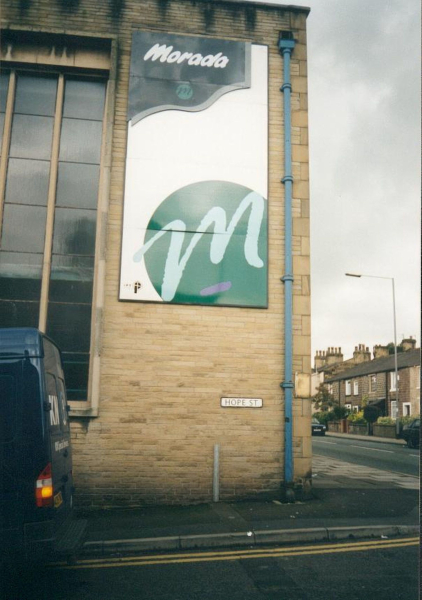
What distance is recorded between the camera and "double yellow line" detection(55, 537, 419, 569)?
6246mm

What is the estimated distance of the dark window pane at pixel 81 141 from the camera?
11203 mm

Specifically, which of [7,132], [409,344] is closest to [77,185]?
[7,132]

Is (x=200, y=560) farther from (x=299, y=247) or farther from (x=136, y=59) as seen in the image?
(x=136, y=59)

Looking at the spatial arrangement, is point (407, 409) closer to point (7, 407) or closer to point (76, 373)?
point (76, 373)

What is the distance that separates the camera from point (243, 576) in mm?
5770

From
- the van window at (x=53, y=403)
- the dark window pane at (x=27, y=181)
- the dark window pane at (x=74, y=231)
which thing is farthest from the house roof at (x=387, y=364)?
the van window at (x=53, y=403)

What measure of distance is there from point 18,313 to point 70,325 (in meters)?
1.04

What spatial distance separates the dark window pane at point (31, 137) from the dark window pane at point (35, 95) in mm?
175

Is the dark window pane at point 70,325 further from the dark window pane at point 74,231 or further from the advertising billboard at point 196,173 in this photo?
the dark window pane at point 74,231

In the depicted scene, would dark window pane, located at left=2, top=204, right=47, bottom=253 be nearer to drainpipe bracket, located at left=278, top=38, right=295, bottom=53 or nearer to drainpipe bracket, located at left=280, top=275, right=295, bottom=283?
drainpipe bracket, located at left=280, top=275, right=295, bottom=283

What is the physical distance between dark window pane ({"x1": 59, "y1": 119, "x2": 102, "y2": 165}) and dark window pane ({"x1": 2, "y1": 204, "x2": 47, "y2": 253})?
1401 millimetres

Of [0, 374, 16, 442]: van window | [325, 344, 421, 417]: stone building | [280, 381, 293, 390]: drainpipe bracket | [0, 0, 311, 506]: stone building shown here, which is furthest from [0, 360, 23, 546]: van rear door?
[325, 344, 421, 417]: stone building

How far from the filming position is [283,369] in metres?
10.5

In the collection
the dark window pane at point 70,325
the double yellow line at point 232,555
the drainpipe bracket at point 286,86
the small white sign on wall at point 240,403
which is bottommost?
the double yellow line at point 232,555
